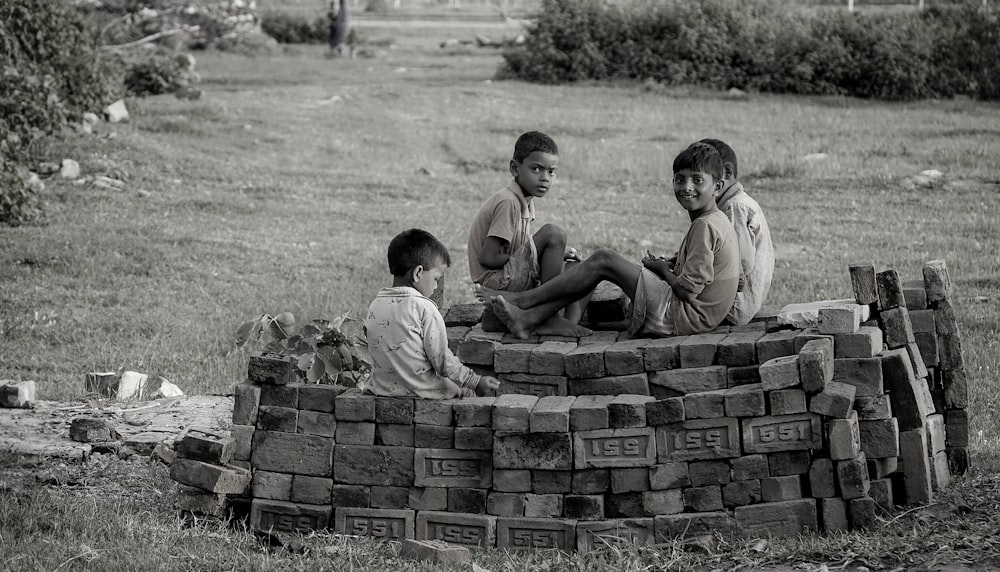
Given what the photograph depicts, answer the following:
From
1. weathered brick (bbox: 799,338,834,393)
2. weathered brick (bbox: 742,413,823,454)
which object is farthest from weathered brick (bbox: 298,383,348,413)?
weathered brick (bbox: 799,338,834,393)

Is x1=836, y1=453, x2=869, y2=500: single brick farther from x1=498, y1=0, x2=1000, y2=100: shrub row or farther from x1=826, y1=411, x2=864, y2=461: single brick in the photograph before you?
x1=498, y1=0, x2=1000, y2=100: shrub row

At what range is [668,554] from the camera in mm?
5113

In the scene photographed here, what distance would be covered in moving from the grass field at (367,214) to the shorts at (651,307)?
4.96ft

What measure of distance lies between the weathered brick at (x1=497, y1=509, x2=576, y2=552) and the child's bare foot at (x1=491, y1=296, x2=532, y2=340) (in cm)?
134

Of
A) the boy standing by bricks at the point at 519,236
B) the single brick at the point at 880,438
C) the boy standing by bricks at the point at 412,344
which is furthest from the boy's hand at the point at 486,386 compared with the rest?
the single brick at the point at 880,438

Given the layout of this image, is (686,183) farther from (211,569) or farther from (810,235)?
(810,235)

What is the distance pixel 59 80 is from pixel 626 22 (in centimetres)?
1270

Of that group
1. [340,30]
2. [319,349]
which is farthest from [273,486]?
[340,30]

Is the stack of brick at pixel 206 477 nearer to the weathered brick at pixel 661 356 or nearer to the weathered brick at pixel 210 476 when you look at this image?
the weathered brick at pixel 210 476

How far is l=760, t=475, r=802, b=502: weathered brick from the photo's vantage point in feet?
17.2

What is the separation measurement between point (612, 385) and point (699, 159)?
1390 mm

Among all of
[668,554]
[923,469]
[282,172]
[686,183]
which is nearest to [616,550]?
[668,554]

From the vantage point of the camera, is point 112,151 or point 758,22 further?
point 758,22

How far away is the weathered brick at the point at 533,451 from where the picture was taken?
17.6 ft
